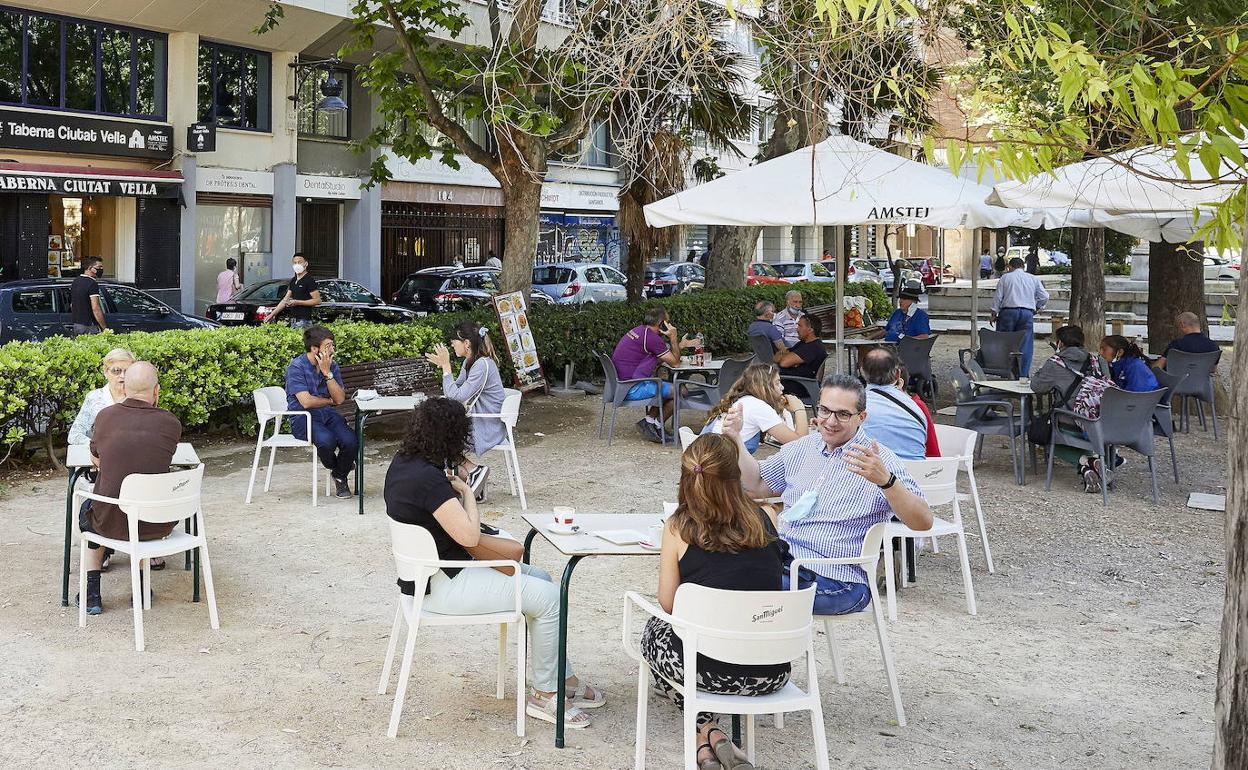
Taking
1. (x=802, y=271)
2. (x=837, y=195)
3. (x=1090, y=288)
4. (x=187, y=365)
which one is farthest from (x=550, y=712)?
(x=802, y=271)

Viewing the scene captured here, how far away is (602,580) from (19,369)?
500 cm

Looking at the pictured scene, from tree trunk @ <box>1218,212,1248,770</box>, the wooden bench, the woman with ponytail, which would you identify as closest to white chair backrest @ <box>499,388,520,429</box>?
the wooden bench

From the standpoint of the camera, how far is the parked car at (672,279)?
1305 inches

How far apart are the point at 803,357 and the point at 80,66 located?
56.2 ft

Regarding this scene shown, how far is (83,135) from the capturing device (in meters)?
23.3

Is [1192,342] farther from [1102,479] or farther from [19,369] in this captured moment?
[19,369]

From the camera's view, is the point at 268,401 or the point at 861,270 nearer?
the point at 268,401

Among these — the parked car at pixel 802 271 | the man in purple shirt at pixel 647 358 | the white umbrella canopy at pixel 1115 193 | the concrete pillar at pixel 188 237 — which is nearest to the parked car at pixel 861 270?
the parked car at pixel 802 271

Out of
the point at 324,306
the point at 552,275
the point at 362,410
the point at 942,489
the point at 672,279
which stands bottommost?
the point at 942,489

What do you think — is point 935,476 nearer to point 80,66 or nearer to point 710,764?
point 710,764

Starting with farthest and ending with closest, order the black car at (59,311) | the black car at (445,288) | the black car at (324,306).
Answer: the black car at (445,288)
the black car at (324,306)
the black car at (59,311)

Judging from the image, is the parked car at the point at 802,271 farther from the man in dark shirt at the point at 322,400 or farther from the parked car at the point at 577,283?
the man in dark shirt at the point at 322,400

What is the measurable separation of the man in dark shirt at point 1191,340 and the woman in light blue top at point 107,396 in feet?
31.4

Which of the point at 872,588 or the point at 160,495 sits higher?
the point at 160,495
